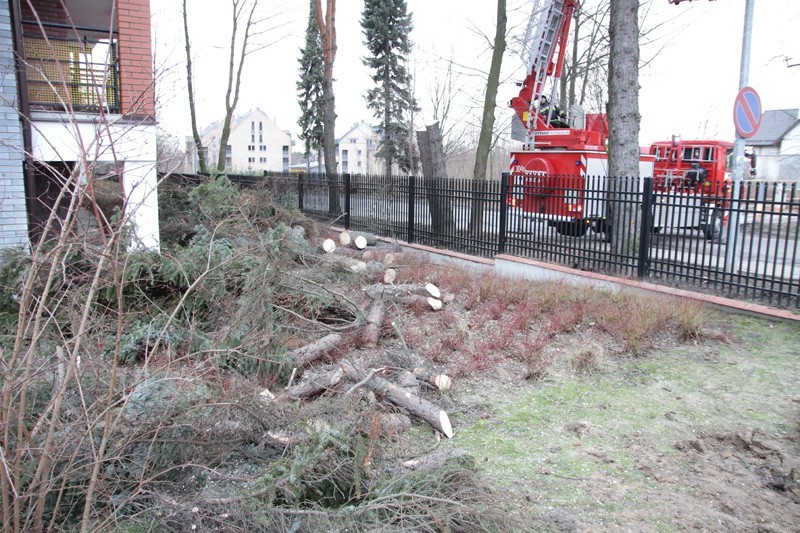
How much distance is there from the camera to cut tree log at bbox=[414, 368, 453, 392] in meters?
5.65

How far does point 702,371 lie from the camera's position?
6211 millimetres

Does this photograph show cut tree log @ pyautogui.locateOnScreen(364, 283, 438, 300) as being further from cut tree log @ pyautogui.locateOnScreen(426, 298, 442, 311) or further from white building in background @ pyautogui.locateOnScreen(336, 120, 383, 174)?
white building in background @ pyautogui.locateOnScreen(336, 120, 383, 174)

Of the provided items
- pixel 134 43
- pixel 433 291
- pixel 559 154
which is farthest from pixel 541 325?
pixel 134 43

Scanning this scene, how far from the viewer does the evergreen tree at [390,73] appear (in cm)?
3541

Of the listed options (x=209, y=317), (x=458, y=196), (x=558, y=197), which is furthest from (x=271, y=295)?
(x=458, y=196)

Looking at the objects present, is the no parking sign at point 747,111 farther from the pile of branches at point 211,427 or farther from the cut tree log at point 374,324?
the pile of branches at point 211,427

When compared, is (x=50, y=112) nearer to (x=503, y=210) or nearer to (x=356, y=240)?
(x=356, y=240)

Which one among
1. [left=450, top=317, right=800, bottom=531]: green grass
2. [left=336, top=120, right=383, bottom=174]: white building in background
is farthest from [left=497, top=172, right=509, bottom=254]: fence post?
[left=336, top=120, right=383, bottom=174]: white building in background

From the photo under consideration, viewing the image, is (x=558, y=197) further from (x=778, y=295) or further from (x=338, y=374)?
(x=338, y=374)

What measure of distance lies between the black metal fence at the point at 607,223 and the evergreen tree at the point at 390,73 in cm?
2269

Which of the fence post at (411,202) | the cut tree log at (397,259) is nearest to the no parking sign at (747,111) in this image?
the cut tree log at (397,259)

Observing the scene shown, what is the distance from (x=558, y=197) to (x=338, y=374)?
6.10m

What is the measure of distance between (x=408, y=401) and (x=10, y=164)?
7346 millimetres

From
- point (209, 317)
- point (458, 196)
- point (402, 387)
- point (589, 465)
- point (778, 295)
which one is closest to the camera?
point (589, 465)
